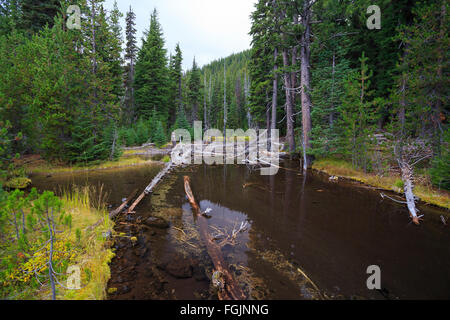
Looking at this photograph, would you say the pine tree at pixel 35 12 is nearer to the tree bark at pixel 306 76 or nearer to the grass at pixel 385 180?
the tree bark at pixel 306 76

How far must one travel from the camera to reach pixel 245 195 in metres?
8.66

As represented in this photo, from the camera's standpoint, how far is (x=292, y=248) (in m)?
4.67

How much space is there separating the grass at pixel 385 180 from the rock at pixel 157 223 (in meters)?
9.72

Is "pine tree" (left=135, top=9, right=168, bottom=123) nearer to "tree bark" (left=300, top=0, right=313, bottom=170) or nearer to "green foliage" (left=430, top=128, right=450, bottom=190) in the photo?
"tree bark" (left=300, top=0, right=313, bottom=170)

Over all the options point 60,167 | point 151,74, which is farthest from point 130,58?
point 60,167

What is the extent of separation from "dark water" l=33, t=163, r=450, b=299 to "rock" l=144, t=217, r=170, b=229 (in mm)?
172

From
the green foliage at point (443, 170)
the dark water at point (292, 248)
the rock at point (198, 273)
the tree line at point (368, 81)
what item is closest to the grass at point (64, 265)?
the dark water at point (292, 248)

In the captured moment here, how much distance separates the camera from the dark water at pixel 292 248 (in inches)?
134

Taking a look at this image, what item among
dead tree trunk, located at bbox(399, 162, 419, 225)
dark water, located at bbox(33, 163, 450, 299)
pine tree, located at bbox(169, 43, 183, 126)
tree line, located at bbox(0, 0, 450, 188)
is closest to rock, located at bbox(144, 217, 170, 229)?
dark water, located at bbox(33, 163, 450, 299)

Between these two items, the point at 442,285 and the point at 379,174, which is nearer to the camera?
the point at 442,285

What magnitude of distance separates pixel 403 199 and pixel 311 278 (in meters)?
6.80
